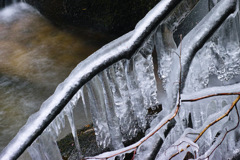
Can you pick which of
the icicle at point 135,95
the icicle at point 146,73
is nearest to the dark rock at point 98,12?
the icicle at point 146,73

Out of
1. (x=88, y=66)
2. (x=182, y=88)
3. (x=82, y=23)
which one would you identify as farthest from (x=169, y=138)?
(x=82, y=23)

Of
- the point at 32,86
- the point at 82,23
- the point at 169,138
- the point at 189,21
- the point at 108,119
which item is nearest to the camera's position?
the point at 169,138

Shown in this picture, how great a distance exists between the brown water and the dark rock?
0.26 meters

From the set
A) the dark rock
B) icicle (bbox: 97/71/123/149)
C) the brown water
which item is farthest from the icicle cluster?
the dark rock

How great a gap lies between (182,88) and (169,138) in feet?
1.37

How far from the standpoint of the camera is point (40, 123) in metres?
2.18

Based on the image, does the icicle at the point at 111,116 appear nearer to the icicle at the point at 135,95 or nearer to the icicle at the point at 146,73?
the icicle at the point at 135,95

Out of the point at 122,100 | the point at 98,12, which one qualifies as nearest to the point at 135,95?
the point at 122,100

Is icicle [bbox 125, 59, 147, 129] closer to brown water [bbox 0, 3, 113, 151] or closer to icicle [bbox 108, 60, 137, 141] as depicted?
icicle [bbox 108, 60, 137, 141]

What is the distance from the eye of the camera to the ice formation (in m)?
2.13

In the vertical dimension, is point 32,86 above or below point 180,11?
above

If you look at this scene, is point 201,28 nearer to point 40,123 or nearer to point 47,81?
point 40,123

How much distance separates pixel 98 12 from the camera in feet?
22.7

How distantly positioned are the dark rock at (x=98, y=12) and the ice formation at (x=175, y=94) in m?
3.49
